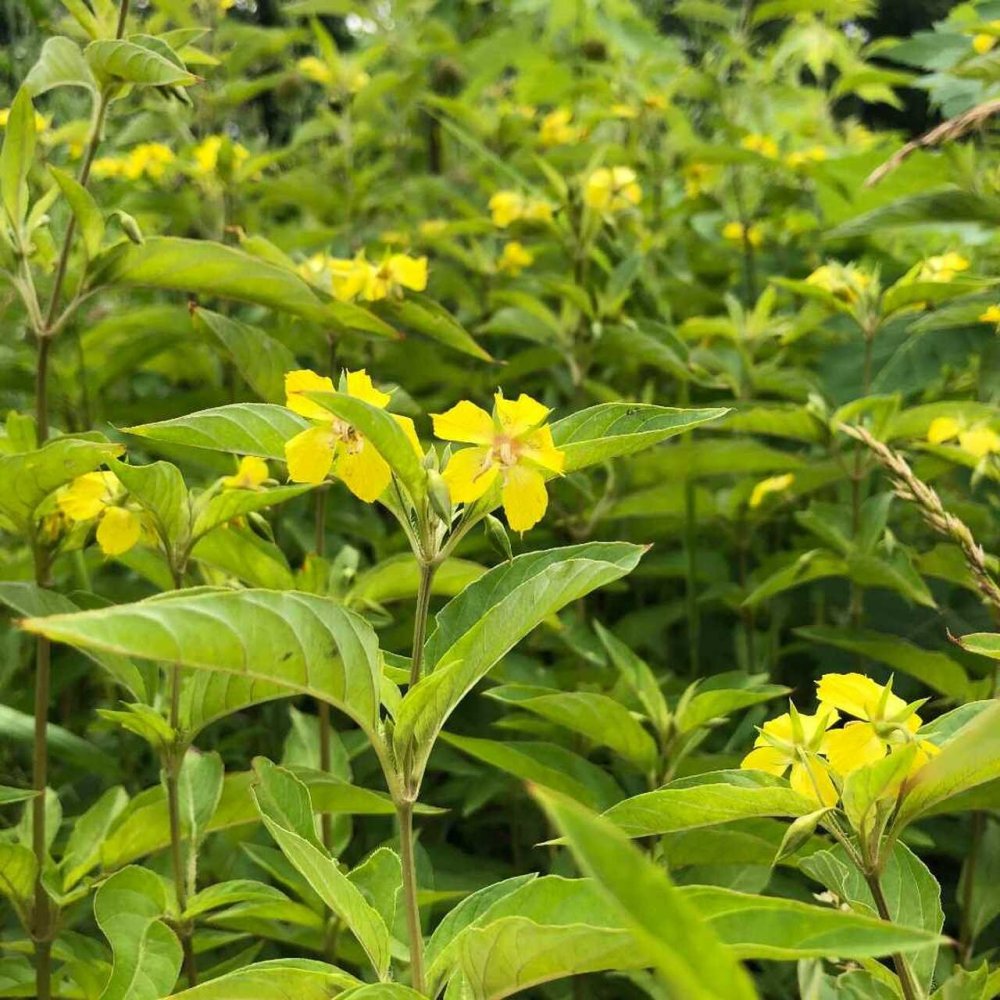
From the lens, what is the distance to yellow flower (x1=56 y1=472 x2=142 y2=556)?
3.11ft

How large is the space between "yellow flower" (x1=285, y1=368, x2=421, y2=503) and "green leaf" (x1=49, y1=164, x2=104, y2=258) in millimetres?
395

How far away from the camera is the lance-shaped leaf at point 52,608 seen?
929 mm

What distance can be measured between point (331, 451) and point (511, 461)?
0.12 m

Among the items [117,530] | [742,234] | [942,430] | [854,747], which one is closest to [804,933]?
[854,747]

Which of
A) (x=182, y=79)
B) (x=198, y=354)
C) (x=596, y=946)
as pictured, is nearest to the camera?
(x=596, y=946)

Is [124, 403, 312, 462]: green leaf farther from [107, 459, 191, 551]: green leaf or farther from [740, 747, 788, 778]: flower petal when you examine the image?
[740, 747, 788, 778]: flower petal

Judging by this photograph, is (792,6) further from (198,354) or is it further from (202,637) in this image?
(202,637)

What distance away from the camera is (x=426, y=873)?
1.04m

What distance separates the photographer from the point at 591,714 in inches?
38.6

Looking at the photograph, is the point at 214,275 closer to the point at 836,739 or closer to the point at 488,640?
the point at 488,640

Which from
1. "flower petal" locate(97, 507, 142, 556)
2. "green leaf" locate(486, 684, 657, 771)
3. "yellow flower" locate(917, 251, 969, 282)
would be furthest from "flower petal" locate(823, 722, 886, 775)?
"yellow flower" locate(917, 251, 969, 282)

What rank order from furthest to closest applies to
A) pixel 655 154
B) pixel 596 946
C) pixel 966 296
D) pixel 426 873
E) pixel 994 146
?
pixel 994 146 < pixel 655 154 < pixel 966 296 < pixel 426 873 < pixel 596 946

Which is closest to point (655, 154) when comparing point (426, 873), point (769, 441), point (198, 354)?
point (769, 441)

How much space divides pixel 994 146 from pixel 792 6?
0.70m
